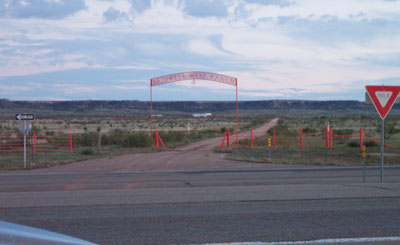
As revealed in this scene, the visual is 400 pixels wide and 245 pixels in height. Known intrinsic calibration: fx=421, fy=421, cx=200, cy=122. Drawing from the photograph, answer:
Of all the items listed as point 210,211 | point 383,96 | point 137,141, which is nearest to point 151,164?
point 383,96

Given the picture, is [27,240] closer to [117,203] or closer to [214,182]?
[117,203]

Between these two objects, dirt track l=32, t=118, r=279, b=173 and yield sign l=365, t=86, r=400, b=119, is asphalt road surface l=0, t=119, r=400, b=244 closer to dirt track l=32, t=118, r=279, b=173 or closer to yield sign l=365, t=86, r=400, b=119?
yield sign l=365, t=86, r=400, b=119

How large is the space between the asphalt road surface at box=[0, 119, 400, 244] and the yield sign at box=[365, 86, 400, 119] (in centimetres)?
223

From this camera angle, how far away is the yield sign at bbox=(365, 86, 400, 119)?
1191cm

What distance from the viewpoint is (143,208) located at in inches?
363

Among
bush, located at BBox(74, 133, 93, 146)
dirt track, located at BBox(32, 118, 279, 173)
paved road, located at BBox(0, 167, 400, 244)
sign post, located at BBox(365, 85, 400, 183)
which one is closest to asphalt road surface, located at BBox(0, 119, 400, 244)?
paved road, located at BBox(0, 167, 400, 244)

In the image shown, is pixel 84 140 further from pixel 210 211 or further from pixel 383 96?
pixel 210 211

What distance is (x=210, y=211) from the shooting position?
8.86 meters

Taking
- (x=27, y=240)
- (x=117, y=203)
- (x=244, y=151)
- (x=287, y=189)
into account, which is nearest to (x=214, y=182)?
(x=287, y=189)

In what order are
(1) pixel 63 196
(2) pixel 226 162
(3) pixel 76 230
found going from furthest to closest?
(2) pixel 226 162 → (1) pixel 63 196 → (3) pixel 76 230

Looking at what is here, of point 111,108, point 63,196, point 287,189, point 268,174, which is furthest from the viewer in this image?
point 111,108

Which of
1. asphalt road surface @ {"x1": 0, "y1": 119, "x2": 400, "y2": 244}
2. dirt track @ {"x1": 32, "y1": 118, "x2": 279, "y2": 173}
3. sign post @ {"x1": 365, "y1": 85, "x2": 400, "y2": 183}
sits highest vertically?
sign post @ {"x1": 365, "y1": 85, "x2": 400, "y2": 183}

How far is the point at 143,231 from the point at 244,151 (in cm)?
2058

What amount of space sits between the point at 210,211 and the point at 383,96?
642 centimetres
